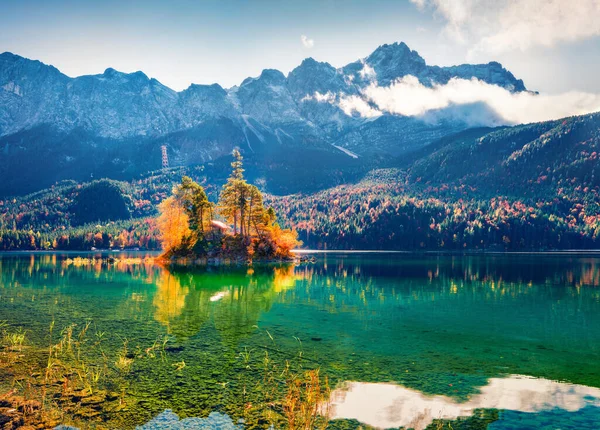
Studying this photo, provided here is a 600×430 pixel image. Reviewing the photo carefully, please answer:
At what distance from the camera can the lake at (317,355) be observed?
59.0ft

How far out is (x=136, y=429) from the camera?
619 inches

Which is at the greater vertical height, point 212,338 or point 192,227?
point 192,227

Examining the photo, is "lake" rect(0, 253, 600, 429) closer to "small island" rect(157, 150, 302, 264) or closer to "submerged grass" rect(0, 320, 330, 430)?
"submerged grass" rect(0, 320, 330, 430)

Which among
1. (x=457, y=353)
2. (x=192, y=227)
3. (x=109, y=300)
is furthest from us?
(x=192, y=227)

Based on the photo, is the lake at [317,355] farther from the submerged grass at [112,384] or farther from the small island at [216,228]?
the small island at [216,228]

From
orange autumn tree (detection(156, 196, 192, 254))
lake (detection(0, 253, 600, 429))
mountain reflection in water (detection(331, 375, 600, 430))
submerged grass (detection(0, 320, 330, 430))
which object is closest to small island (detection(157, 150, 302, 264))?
orange autumn tree (detection(156, 196, 192, 254))

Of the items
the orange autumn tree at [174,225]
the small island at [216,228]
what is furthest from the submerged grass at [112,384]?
the orange autumn tree at [174,225]

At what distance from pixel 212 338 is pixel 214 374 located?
839 cm

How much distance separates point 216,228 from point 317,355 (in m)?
94.2

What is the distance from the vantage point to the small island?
112 m

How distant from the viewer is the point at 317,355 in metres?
26.3

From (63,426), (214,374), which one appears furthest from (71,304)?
(63,426)

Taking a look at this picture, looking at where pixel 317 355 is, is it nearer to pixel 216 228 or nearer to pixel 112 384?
pixel 112 384

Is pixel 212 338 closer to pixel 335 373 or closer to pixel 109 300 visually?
pixel 335 373
